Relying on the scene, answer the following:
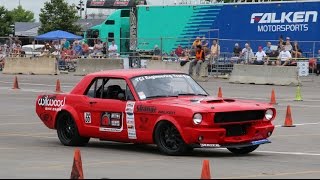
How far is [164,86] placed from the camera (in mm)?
13273

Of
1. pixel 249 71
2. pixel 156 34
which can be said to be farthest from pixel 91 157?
pixel 156 34

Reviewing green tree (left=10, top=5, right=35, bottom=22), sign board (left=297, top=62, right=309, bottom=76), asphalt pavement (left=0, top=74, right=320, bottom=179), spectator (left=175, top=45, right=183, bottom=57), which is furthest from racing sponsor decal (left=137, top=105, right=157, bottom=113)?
green tree (left=10, top=5, right=35, bottom=22)

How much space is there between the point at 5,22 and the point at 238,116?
293 feet

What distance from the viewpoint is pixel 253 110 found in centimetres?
1238

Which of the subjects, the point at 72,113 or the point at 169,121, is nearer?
the point at 169,121

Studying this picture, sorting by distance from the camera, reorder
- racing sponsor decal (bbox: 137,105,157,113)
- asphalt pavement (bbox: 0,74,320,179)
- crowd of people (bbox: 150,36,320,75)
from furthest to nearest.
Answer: crowd of people (bbox: 150,36,320,75) → racing sponsor decal (bbox: 137,105,157,113) → asphalt pavement (bbox: 0,74,320,179)

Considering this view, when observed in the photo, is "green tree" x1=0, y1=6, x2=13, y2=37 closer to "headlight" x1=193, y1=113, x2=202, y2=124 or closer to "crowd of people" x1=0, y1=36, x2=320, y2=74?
"crowd of people" x1=0, y1=36, x2=320, y2=74

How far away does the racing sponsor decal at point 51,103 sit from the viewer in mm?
14226

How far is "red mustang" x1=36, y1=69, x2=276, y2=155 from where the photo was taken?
39.4 ft

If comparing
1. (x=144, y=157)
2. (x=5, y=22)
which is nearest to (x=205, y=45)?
(x=144, y=157)

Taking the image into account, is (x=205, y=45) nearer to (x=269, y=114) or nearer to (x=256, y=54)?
(x=256, y=54)

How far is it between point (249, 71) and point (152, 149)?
67.7 ft

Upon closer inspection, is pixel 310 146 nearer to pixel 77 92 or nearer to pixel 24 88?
pixel 77 92

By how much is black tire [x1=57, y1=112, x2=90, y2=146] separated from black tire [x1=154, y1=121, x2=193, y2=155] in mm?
2048
